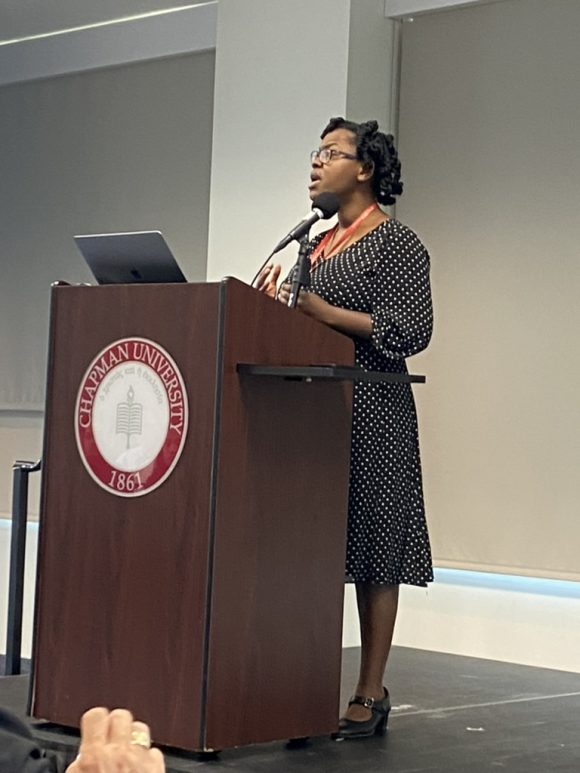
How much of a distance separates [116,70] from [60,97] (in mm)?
381

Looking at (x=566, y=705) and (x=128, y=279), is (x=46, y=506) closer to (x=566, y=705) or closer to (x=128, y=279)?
(x=128, y=279)

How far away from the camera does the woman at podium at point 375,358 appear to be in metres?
2.88

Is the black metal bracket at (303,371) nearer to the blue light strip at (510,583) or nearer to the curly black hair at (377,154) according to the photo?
the curly black hair at (377,154)

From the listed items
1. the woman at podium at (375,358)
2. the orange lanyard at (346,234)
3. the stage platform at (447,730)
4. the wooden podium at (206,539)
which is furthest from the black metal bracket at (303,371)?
the stage platform at (447,730)

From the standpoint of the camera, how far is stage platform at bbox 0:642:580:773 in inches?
104

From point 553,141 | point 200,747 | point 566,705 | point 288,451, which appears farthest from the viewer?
point 553,141

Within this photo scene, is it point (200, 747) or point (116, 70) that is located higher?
point (116, 70)

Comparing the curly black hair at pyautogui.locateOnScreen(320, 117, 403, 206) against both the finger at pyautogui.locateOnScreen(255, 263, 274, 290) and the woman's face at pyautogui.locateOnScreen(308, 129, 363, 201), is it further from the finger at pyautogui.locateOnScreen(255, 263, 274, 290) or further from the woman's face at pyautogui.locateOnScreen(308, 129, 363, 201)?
the finger at pyautogui.locateOnScreen(255, 263, 274, 290)

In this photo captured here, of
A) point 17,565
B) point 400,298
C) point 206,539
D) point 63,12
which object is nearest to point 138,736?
point 206,539

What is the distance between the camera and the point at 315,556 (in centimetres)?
271

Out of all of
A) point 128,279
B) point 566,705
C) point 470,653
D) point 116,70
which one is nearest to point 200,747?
point 128,279

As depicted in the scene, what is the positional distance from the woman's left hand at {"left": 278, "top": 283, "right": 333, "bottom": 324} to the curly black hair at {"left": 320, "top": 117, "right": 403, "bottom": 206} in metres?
0.35

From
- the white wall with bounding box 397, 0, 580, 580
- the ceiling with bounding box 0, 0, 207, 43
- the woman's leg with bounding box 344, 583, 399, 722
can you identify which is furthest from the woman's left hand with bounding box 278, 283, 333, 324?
the ceiling with bounding box 0, 0, 207, 43

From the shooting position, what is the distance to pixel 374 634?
289cm
